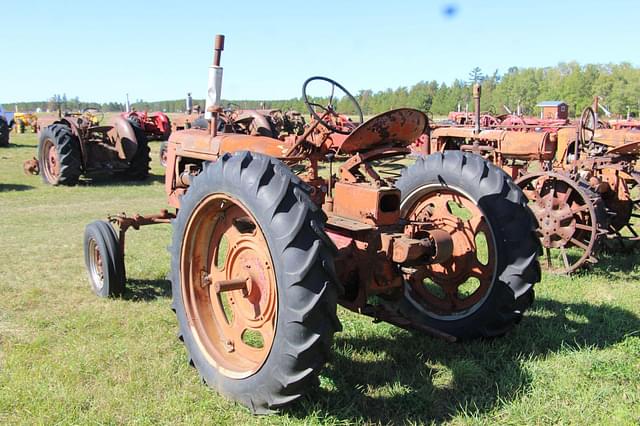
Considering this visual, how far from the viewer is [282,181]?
2.74m

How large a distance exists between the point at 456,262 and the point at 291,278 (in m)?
1.78

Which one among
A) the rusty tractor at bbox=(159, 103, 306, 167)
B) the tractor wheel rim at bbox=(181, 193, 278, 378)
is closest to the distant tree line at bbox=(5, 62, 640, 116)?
the rusty tractor at bbox=(159, 103, 306, 167)

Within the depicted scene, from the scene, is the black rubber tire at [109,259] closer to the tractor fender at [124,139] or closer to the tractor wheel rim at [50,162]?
the tractor fender at [124,139]

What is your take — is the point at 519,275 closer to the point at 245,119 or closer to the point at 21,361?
the point at 21,361

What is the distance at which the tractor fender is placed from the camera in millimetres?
12461

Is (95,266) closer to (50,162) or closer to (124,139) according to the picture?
(124,139)

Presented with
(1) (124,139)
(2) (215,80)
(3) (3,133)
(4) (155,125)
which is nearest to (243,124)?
(1) (124,139)

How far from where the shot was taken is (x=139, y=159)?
42.1ft

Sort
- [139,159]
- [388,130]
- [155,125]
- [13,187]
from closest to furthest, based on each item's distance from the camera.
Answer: [388,130] < [13,187] < [139,159] < [155,125]

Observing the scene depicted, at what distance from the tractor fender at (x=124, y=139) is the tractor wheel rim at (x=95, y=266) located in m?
7.75

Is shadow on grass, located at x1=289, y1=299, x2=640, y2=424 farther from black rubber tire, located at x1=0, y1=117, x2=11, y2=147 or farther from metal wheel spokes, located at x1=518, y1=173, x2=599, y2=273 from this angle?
black rubber tire, located at x1=0, y1=117, x2=11, y2=147

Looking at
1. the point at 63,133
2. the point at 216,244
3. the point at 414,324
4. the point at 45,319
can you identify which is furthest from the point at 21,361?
the point at 63,133

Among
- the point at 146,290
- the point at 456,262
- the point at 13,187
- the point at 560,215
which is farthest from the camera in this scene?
the point at 13,187

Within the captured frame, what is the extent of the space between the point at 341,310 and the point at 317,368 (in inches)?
76.6
